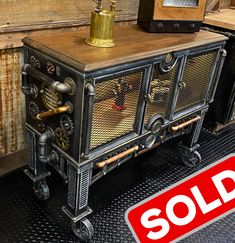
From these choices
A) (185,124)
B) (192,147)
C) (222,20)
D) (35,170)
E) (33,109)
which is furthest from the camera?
(222,20)

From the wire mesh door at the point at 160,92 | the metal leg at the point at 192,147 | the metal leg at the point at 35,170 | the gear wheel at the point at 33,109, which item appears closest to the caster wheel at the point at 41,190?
the metal leg at the point at 35,170

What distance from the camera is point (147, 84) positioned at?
1408 millimetres

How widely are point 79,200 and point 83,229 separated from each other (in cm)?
19

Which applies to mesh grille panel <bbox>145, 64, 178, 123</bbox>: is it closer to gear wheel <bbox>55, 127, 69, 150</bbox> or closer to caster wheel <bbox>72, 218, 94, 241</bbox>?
gear wheel <bbox>55, 127, 69, 150</bbox>

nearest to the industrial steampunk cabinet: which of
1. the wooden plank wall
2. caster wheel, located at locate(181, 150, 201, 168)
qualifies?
the wooden plank wall

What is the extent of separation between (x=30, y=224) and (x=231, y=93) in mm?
1587

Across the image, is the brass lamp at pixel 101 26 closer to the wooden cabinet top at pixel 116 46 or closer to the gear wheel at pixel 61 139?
the wooden cabinet top at pixel 116 46

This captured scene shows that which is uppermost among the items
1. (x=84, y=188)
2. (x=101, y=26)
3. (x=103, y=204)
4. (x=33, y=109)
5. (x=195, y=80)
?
(x=101, y=26)

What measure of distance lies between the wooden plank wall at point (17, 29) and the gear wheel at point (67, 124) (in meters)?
0.57

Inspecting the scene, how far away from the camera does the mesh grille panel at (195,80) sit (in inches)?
64.3

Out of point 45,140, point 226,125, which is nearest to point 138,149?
point 45,140

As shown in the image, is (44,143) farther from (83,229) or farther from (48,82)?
(83,229)

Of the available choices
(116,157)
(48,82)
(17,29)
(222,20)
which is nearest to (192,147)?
(116,157)

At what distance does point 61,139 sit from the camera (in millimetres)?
1388
